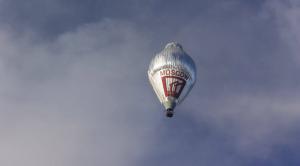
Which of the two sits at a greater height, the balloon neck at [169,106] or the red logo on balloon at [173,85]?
the red logo on balloon at [173,85]

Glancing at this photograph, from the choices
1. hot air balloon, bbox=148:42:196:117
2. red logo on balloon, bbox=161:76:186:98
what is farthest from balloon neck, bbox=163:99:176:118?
red logo on balloon, bbox=161:76:186:98

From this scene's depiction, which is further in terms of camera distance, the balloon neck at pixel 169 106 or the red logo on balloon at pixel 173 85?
the red logo on balloon at pixel 173 85

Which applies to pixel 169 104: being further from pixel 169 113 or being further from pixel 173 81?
pixel 173 81

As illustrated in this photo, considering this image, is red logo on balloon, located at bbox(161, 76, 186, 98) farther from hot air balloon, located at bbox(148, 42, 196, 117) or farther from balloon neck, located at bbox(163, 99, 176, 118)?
balloon neck, located at bbox(163, 99, 176, 118)

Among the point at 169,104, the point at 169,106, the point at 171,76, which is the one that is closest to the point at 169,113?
the point at 169,106

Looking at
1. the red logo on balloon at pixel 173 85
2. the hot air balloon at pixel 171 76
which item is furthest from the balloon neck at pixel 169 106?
the red logo on balloon at pixel 173 85

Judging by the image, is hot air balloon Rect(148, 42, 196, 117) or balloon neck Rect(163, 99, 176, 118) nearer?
balloon neck Rect(163, 99, 176, 118)

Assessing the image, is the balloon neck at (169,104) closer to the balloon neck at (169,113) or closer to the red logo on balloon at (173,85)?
the balloon neck at (169,113)

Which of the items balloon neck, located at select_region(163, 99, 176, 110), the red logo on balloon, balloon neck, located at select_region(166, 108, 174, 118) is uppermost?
the red logo on balloon

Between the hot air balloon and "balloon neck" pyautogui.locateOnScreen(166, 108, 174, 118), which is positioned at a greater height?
the hot air balloon
